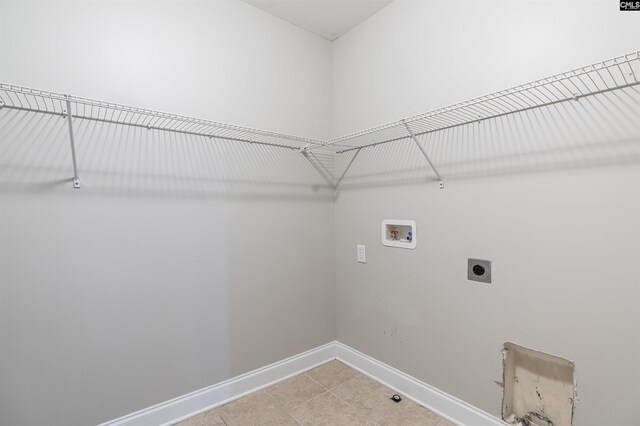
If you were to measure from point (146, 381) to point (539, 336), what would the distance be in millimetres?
1918

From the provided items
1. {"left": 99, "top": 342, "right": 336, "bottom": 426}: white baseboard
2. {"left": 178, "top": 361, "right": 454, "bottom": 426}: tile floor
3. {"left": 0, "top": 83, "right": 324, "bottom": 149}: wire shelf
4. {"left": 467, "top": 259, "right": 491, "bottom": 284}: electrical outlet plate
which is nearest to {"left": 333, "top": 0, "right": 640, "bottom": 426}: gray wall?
{"left": 467, "top": 259, "right": 491, "bottom": 284}: electrical outlet plate

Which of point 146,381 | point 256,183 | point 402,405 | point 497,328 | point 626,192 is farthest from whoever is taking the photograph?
point 256,183

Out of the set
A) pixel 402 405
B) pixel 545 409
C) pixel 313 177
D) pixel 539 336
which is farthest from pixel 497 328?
pixel 313 177

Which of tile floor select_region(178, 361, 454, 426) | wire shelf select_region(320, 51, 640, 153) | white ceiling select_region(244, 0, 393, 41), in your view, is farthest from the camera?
white ceiling select_region(244, 0, 393, 41)

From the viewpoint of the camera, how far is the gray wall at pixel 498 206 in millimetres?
1136

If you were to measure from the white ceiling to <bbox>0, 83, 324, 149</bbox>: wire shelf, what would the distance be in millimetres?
848

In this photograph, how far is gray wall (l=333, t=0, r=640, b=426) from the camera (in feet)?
3.73

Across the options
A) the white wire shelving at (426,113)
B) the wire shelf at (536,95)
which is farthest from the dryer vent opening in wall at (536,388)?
the wire shelf at (536,95)

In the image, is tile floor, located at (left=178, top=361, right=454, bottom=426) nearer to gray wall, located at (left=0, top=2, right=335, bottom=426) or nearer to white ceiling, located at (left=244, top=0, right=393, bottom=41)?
gray wall, located at (left=0, top=2, right=335, bottom=426)

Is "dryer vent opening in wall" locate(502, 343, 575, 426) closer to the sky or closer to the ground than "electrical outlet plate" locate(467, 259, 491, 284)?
closer to the ground

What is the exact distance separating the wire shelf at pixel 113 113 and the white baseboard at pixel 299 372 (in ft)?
4.83

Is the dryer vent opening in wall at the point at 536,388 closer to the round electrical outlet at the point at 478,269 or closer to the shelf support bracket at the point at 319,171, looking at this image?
the round electrical outlet at the point at 478,269

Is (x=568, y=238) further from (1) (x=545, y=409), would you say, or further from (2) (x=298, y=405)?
(2) (x=298, y=405)

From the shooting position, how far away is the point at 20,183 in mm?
1267
